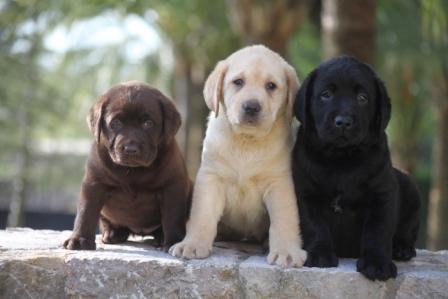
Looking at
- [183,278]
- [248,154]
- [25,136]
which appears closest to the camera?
[183,278]

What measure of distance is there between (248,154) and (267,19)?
539 cm

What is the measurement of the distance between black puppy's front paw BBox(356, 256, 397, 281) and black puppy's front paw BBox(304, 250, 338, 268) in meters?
0.20

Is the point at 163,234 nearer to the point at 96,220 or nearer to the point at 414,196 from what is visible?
the point at 96,220

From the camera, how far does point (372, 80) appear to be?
5.08m

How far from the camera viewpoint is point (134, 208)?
5.54 m

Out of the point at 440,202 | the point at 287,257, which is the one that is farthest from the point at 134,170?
the point at 440,202

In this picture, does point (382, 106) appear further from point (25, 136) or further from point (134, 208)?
point (25, 136)

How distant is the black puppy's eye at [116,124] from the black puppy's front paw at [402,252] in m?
2.27

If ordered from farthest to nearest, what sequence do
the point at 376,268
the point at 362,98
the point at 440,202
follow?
the point at 440,202, the point at 362,98, the point at 376,268

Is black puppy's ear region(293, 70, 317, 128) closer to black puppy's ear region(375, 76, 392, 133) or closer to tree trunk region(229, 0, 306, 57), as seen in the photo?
black puppy's ear region(375, 76, 392, 133)

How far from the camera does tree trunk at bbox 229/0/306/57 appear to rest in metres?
10.3

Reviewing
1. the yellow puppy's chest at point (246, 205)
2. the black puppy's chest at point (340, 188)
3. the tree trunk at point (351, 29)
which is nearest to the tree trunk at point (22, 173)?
the tree trunk at point (351, 29)

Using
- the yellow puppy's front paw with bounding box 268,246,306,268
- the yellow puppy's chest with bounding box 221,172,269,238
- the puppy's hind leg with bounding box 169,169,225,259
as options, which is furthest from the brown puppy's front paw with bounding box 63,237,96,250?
the yellow puppy's front paw with bounding box 268,246,306,268

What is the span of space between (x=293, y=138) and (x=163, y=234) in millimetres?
1270
